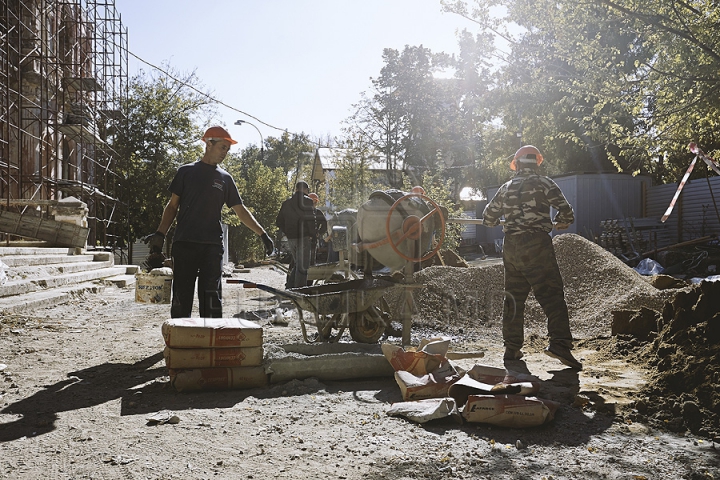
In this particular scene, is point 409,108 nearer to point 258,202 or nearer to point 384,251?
point 258,202

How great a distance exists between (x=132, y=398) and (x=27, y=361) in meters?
1.81

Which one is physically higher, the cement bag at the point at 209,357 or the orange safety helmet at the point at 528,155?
the orange safety helmet at the point at 528,155

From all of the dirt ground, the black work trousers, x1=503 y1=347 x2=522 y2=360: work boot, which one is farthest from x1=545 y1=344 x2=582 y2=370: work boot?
the black work trousers

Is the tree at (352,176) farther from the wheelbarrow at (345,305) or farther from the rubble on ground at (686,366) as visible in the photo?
the rubble on ground at (686,366)

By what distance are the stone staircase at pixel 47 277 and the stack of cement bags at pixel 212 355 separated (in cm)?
458

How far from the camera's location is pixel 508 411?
3.23 m

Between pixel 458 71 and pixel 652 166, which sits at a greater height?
pixel 458 71

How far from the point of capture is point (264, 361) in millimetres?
4277

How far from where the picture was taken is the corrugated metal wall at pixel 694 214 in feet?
57.3

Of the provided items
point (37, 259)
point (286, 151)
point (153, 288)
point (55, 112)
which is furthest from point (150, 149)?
point (286, 151)

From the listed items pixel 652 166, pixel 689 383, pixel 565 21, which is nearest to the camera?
pixel 689 383

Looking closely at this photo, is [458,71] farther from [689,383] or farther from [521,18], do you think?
[689,383]

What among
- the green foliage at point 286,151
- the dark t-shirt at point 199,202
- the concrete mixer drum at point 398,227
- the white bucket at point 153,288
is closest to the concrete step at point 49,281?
the white bucket at point 153,288

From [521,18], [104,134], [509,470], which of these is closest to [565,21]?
[521,18]
